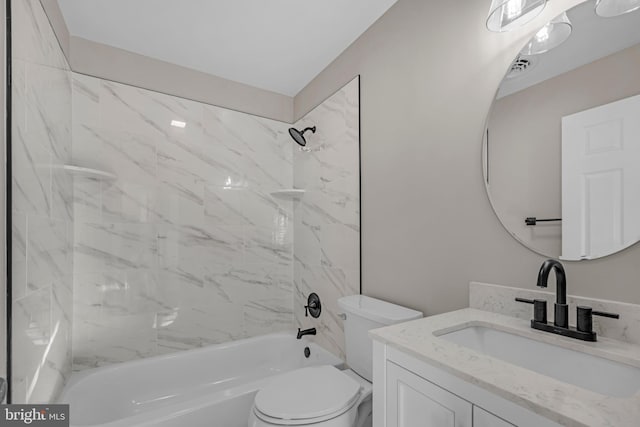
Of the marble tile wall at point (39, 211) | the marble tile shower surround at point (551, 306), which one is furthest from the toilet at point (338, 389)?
the marble tile wall at point (39, 211)

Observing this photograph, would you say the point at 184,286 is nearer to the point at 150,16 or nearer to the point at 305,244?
the point at 305,244

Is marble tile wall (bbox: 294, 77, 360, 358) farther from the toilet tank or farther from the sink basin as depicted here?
the sink basin

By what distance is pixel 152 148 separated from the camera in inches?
83.1

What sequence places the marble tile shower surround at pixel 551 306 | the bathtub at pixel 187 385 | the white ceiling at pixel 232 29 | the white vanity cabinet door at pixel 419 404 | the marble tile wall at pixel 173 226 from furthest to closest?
1. the marble tile wall at pixel 173 226
2. the white ceiling at pixel 232 29
3. the bathtub at pixel 187 385
4. the marble tile shower surround at pixel 551 306
5. the white vanity cabinet door at pixel 419 404

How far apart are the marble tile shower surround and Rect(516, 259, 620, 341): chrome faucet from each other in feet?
0.08

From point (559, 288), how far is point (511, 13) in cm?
89

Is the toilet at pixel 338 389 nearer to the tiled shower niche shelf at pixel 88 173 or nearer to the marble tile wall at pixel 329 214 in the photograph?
the marble tile wall at pixel 329 214

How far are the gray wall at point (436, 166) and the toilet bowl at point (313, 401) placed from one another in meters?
0.49

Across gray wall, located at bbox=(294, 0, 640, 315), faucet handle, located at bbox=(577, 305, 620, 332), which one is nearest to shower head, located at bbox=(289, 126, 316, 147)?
gray wall, located at bbox=(294, 0, 640, 315)

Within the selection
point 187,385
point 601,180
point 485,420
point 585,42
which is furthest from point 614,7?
point 187,385

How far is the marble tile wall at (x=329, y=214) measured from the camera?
1931 millimetres

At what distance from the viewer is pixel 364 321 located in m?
1.52

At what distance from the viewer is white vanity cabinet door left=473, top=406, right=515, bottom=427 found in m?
0.63

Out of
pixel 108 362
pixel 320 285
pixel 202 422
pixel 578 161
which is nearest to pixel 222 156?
pixel 320 285
